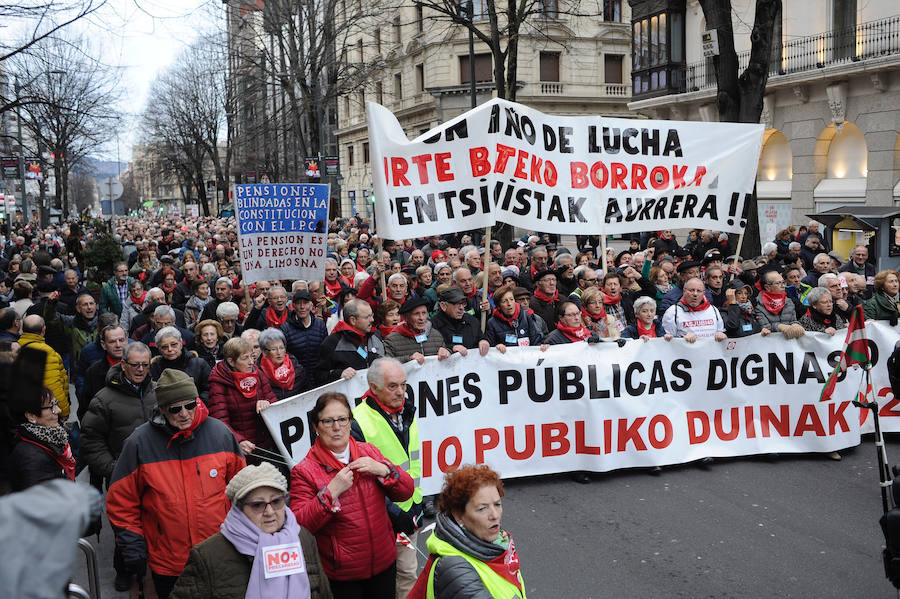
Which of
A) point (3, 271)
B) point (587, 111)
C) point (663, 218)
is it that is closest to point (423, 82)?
point (587, 111)

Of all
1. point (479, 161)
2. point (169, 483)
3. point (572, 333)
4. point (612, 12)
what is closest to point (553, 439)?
point (572, 333)

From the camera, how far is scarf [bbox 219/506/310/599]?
10.5ft

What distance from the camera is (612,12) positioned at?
1834 inches

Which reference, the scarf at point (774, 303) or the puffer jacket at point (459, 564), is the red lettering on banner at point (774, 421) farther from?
the puffer jacket at point (459, 564)

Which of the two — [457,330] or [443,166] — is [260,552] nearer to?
[457,330]

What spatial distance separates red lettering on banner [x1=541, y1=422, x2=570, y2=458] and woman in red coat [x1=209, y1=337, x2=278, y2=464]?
2.58m

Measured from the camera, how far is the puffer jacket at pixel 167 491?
418cm

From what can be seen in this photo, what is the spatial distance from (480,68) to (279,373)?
41.7 m

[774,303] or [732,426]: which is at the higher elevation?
[774,303]

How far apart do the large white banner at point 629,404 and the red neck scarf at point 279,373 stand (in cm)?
96

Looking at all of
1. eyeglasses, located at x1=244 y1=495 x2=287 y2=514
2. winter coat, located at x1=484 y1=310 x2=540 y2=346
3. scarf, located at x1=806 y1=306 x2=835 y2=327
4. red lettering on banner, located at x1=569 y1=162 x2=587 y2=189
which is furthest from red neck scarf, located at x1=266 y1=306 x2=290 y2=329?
eyeglasses, located at x1=244 y1=495 x2=287 y2=514

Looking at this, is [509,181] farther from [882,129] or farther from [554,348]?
[882,129]

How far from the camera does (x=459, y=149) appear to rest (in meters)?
8.45

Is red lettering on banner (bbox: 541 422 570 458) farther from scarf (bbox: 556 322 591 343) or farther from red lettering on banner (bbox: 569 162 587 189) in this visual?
red lettering on banner (bbox: 569 162 587 189)
